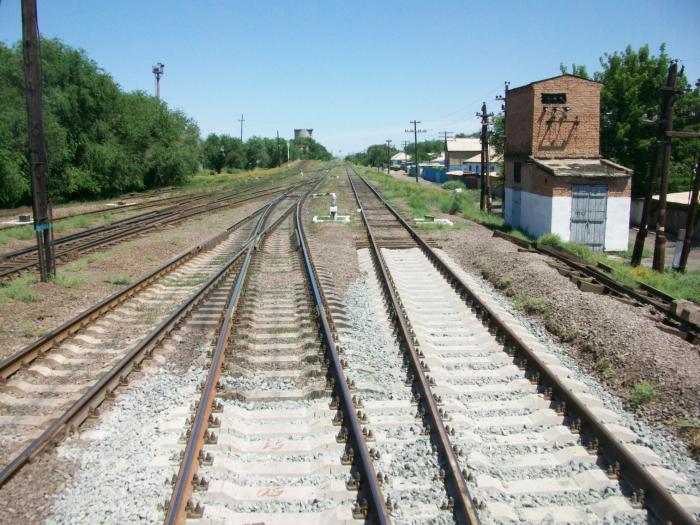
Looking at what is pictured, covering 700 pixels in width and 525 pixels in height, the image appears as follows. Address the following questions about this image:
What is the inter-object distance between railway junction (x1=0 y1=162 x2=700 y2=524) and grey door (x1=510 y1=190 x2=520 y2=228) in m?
18.8

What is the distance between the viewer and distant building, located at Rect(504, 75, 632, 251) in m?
24.1

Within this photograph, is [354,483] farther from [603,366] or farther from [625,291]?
[625,291]

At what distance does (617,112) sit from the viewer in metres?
40.3

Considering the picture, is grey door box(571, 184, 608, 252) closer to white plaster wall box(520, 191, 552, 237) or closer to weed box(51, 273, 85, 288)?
white plaster wall box(520, 191, 552, 237)

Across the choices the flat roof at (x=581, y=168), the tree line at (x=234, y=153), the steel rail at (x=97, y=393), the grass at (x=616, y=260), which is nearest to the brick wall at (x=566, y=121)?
the flat roof at (x=581, y=168)

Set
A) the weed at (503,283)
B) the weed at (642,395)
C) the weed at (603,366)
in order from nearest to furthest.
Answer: the weed at (642,395), the weed at (603,366), the weed at (503,283)

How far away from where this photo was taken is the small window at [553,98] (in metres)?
26.8

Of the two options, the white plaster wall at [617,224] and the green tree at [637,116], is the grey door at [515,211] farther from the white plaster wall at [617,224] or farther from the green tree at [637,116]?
the green tree at [637,116]

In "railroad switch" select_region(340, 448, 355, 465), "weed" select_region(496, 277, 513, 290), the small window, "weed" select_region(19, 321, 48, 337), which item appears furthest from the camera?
the small window

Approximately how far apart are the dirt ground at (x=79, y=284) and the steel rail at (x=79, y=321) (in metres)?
0.46

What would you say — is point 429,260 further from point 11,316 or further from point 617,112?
point 617,112

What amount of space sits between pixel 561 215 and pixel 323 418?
20161 mm

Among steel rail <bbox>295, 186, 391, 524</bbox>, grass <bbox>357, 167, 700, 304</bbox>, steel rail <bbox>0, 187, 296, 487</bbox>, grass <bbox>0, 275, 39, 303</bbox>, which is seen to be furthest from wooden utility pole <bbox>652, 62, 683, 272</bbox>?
grass <bbox>0, 275, 39, 303</bbox>

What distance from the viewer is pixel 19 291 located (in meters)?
11.3
